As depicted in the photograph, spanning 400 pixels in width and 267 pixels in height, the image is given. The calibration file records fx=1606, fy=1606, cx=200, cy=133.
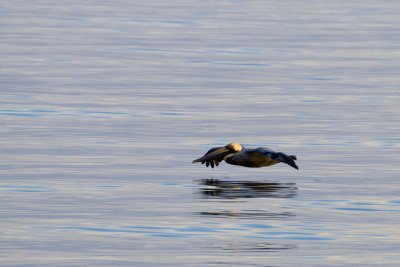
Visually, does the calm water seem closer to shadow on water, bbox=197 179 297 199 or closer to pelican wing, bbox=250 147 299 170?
shadow on water, bbox=197 179 297 199

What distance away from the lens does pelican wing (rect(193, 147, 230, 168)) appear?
782 inches

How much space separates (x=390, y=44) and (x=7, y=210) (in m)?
22.5

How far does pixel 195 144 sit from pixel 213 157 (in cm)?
180

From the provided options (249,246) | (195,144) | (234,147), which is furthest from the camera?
(195,144)

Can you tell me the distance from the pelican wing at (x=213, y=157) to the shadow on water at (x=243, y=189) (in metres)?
0.66

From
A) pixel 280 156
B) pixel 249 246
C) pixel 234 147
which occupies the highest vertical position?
pixel 234 147

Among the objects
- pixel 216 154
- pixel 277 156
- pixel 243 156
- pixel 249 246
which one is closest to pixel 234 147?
pixel 216 154

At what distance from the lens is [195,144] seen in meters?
21.7

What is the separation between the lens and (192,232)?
15.5 metres

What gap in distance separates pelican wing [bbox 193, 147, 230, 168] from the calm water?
22cm

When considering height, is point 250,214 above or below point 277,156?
below

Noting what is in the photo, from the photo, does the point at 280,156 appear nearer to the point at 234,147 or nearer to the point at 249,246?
the point at 234,147

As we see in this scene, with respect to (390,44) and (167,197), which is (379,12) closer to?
(390,44)

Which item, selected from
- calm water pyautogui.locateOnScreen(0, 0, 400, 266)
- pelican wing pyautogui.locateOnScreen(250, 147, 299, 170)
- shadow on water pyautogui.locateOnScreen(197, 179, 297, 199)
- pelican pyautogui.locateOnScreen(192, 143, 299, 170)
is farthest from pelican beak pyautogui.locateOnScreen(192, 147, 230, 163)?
shadow on water pyautogui.locateOnScreen(197, 179, 297, 199)
